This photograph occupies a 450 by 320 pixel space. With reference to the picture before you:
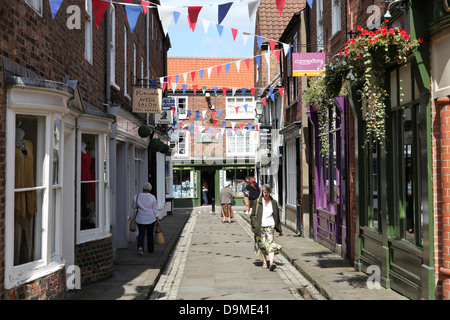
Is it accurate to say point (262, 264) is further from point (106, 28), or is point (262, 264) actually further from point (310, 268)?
point (106, 28)

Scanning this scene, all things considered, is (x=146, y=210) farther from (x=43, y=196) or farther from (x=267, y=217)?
(x=43, y=196)

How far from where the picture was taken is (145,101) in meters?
14.0

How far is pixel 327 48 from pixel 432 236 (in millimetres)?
7613

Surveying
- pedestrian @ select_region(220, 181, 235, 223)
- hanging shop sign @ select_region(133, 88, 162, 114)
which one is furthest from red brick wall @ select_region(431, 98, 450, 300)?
pedestrian @ select_region(220, 181, 235, 223)

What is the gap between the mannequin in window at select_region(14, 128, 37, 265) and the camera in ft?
19.3

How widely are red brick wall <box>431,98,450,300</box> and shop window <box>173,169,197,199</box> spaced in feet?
102

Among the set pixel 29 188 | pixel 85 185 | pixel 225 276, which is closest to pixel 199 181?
pixel 225 276

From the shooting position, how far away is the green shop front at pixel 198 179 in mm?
36656

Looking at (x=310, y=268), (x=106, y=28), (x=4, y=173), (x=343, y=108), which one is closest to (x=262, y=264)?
(x=310, y=268)

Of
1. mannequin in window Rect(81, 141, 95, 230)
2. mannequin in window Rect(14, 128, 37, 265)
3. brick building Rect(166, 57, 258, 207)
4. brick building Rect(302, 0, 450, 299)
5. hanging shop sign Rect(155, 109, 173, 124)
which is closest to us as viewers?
mannequin in window Rect(14, 128, 37, 265)

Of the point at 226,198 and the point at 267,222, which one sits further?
the point at 226,198

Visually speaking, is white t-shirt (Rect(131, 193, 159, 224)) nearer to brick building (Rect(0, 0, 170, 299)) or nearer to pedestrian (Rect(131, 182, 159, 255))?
pedestrian (Rect(131, 182, 159, 255))

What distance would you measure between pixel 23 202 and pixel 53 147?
2.84 feet

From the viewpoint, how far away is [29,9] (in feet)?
20.7
